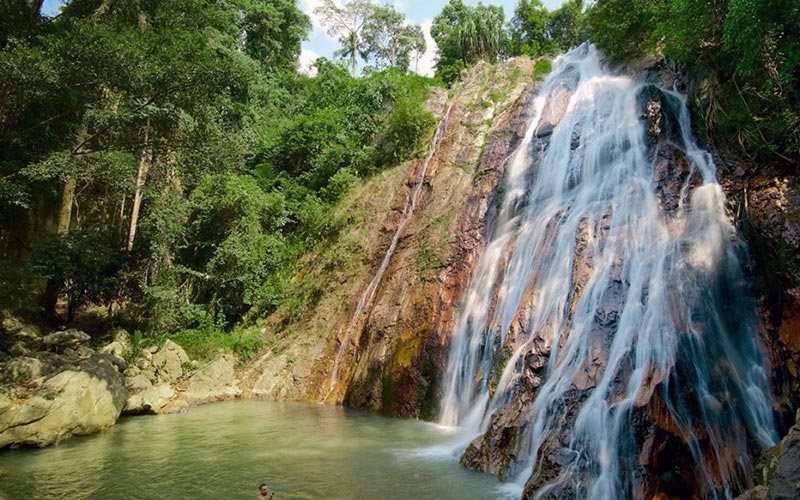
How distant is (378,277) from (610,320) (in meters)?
9.52

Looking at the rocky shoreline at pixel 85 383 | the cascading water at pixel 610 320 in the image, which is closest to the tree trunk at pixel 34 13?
the rocky shoreline at pixel 85 383

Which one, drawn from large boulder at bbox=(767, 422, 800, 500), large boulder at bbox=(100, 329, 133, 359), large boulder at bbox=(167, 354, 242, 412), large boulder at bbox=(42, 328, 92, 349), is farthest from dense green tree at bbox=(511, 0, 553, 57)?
large boulder at bbox=(767, 422, 800, 500)

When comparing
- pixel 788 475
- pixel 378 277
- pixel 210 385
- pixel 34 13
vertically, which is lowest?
pixel 210 385

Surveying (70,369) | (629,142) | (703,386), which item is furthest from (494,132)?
(70,369)

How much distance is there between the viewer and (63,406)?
1015 centimetres

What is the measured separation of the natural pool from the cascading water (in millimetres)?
1147

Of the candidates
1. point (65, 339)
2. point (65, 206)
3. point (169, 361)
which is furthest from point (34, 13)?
point (169, 361)

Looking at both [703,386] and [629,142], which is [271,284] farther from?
[703,386]

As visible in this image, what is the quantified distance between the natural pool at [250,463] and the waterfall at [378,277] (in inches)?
119

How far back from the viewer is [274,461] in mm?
8641

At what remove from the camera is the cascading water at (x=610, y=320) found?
6078mm

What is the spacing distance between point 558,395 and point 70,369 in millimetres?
9998

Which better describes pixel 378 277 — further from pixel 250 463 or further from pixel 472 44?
pixel 472 44

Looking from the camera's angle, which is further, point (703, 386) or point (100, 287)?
point (100, 287)
